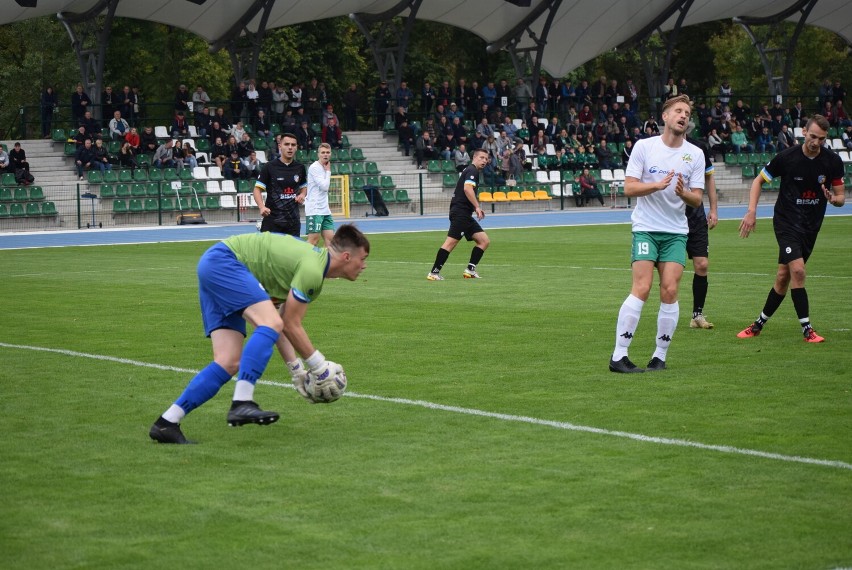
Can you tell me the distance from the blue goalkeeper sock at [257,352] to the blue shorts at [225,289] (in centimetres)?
19

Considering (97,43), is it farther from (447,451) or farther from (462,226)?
(447,451)

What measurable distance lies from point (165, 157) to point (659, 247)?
30.9 meters

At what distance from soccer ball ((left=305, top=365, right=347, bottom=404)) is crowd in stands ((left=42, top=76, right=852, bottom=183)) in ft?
105

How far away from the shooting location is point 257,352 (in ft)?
22.9

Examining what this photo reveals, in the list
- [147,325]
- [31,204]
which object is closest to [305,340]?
[147,325]

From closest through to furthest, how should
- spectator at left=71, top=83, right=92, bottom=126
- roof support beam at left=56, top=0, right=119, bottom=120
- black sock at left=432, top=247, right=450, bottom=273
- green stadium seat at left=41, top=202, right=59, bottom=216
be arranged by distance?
1. black sock at left=432, top=247, right=450, bottom=273
2. green stadium seat at left=41, top=202, right=59, bottom=216
3. spectator at left=71, top=83, right=92, bottom=126
4. roof support beam at left=56, top=0, right=119, bottom=120

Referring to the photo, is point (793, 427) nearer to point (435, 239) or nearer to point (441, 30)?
point (435, 239)

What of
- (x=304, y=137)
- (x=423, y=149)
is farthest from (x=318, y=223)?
(x=423, y=149)

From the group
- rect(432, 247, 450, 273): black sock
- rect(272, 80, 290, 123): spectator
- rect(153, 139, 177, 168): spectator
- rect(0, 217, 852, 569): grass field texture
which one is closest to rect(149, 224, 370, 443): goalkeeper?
rect(0, 217, 852, 569): grass field texture

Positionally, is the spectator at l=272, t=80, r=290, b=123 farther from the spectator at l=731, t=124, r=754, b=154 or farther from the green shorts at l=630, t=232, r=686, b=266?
the green shorts at l=630, t=232, r=686, b=266

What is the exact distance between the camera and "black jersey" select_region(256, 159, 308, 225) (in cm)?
1742

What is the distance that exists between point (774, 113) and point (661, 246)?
148 feet

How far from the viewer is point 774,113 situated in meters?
52.4

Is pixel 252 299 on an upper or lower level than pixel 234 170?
lower
